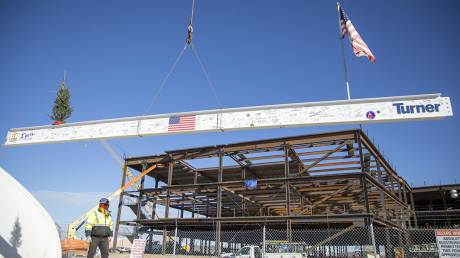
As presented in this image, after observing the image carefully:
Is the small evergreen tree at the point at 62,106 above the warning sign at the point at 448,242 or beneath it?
above

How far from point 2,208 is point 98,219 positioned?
200 cm

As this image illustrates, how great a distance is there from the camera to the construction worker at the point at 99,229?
7.86 meters

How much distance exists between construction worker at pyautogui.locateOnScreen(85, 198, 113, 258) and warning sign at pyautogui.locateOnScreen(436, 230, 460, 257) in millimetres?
8613

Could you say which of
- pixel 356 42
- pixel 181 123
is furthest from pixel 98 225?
pixel 356 42

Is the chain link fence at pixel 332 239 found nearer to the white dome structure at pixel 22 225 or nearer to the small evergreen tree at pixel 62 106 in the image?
the small evergreen tree at pixel 62 106

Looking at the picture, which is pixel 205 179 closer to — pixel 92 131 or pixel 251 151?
pixel 251 151

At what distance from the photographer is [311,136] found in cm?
2011

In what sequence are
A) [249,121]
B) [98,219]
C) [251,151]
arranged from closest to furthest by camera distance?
[98,219], [249,121], [251,151]

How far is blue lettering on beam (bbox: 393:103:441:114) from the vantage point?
41.7ft

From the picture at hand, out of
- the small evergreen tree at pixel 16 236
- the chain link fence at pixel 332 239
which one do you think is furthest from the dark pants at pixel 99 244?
the chain link fence at pixel 332 239

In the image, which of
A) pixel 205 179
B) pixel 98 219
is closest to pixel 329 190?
pixel 205 179

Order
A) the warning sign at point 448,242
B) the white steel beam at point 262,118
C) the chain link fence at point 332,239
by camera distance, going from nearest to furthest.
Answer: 1. the warning sign at point 448,242
2. the white steel beam at point 262,118
3. the chain link fence at point 332,239

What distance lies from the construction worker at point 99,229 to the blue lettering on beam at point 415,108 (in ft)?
36.1

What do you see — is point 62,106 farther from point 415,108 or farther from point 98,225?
point 415,108
